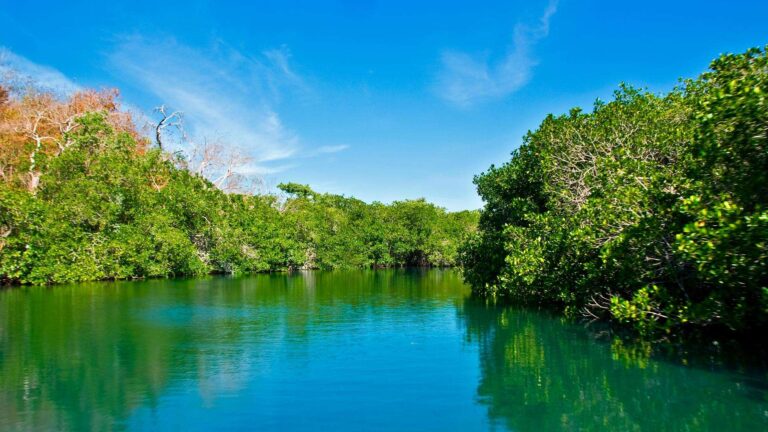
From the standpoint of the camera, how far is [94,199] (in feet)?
93.8

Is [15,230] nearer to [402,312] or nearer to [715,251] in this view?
[402,312]

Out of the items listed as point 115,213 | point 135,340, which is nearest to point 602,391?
point 135,340

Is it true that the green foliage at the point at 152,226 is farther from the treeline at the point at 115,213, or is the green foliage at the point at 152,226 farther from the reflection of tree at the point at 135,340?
the reflection of tree at the point at 135,340

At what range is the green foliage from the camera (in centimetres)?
2598

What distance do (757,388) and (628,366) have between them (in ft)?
6.91

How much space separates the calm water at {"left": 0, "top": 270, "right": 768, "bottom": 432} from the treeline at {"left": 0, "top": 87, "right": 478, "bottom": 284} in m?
12.0

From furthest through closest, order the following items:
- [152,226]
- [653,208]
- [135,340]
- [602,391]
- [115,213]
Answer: [152,226], [115,213], [135,340], [653,208], [602,391]

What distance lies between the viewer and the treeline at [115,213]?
26.1m

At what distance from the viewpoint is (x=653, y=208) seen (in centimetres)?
1095

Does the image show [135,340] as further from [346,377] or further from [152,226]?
[152,226]

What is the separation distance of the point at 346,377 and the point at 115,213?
85.6 feet

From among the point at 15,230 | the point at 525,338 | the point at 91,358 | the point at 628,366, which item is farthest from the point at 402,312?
the point at 15,230

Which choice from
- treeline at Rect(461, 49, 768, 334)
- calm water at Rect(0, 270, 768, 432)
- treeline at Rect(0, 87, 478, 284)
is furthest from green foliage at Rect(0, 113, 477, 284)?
treeline at Rect(461, 49, 768, 334)

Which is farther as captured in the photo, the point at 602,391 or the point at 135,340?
the point at 135,340
